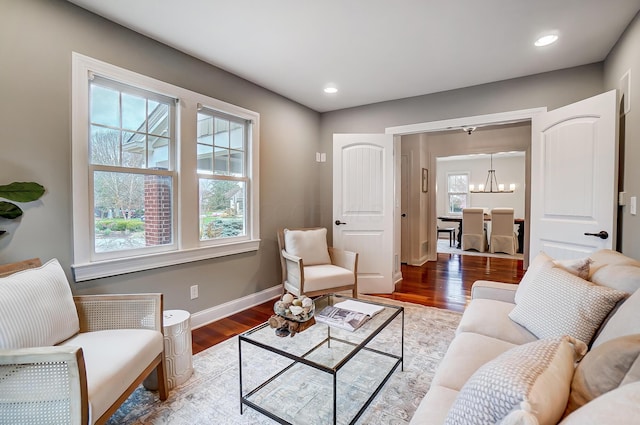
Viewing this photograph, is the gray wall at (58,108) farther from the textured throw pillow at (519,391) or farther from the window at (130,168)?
the textured throw pillow at (519,391)

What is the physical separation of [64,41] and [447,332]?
359 cm

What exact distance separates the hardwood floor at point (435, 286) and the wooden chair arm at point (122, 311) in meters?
0.71

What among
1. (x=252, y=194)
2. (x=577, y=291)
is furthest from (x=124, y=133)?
(x=577, y=291)

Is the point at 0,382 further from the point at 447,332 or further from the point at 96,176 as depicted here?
the point at 447,332

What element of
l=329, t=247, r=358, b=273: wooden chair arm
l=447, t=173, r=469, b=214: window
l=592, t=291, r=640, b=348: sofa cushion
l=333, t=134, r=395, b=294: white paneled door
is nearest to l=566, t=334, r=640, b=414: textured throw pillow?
l=592, t=291, r=640, b=348: sofa cushion

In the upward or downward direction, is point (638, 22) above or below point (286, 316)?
above

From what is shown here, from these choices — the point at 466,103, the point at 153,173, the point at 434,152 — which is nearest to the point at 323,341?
the point at 153,173

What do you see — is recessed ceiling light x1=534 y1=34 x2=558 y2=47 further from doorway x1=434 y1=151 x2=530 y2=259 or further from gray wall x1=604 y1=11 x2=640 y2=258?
doorway x1=434 y1=151 x2=530 y2=259

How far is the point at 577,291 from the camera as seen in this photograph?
1403 millimetres

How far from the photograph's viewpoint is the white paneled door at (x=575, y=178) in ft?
7.60

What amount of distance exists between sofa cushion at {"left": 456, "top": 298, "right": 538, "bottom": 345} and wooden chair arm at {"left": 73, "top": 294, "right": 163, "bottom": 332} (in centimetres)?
175

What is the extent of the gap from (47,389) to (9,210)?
1163mm

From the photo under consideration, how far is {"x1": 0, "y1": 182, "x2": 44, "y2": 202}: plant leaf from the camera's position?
1699mm

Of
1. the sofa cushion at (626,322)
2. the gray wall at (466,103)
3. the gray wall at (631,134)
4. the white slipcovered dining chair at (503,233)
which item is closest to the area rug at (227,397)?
the sofa cushion at (626,322)
